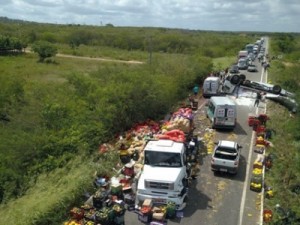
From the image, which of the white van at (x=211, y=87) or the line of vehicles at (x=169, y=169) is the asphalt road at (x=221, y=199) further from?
the white van at (x=211, y=87)

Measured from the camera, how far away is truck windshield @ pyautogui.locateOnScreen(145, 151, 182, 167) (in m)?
17.7

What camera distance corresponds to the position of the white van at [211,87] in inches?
1598

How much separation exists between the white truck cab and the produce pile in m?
0.55

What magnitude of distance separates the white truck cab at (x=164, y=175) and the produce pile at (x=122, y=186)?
55 centimetres

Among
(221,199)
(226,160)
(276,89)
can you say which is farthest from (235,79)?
(221,199)

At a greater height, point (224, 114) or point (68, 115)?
point (68, 115)

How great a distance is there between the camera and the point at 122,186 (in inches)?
725

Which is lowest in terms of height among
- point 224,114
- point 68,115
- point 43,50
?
point 224,114

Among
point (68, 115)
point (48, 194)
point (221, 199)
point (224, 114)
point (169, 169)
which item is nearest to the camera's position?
point (48, 194)

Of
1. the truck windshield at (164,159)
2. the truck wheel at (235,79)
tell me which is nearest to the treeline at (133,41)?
the truck wheel at (235,79)

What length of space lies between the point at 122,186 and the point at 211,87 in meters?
24.6

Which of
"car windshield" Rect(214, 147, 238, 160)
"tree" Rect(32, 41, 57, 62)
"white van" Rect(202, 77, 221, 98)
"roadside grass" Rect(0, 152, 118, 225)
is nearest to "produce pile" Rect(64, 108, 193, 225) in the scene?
"roadside grass" Rect(0, 152, 118, 225)

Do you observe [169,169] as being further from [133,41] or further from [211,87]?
[133,41]

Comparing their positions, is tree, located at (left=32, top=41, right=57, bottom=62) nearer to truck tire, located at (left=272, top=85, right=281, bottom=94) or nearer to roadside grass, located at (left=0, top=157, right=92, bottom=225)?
truck tire, located at (left=272, top=85, right=281, bottom=94)
